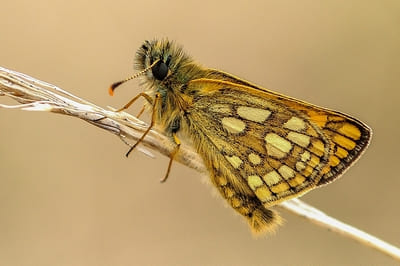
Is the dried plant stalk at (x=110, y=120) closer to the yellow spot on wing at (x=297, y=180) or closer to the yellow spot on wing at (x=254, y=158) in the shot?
the yellow spot on wing at (x=297, y=180)

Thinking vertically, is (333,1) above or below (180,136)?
above

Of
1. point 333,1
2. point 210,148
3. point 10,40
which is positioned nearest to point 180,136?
point 210,148

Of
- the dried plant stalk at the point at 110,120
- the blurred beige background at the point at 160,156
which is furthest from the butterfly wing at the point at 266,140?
the blurred beige background at the point at 160,156

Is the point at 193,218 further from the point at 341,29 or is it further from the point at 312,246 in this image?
the point at 341,29

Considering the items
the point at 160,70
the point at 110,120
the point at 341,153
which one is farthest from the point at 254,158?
the point at 110,120

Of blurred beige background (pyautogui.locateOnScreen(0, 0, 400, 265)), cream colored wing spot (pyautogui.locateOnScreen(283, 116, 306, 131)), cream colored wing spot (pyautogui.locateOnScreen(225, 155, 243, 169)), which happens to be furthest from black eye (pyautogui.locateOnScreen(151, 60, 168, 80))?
blurred beige background (pyautogui.locateOnScreen(0, 0, 400, 265))
